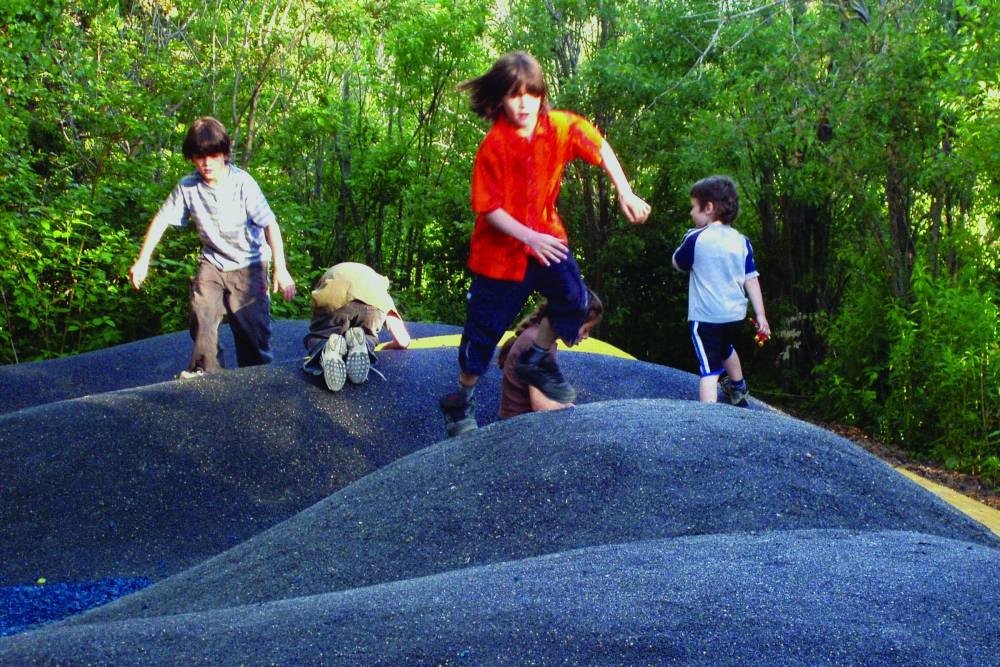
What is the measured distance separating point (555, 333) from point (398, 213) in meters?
7.94

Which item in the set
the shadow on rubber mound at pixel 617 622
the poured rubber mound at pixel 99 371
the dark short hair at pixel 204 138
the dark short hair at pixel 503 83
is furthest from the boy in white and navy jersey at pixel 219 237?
the shadow on rubber mound at pixel 617 622

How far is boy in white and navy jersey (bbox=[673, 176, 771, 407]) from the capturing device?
511 centimetres

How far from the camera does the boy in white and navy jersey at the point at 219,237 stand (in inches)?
210

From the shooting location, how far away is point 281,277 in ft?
17.4

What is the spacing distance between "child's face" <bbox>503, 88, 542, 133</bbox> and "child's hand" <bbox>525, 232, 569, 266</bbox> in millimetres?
437

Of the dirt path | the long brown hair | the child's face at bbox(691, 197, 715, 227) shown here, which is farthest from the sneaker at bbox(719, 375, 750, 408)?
the dirt path

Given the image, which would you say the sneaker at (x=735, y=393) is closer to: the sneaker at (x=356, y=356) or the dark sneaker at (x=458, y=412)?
the dark sneaker at (x=458, y=412)

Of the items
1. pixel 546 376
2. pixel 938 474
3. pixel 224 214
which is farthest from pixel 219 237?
pixel 938 474

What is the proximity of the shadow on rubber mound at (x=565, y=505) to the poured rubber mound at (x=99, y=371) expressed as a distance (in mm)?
3254

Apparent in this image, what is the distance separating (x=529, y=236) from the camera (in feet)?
11.5

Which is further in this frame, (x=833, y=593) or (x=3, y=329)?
(x=3, y=329)

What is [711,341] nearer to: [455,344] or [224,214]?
[455,344]

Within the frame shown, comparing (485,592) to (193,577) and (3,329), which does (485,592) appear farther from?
(3,329)

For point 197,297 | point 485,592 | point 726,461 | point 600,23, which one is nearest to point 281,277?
point 197,297
